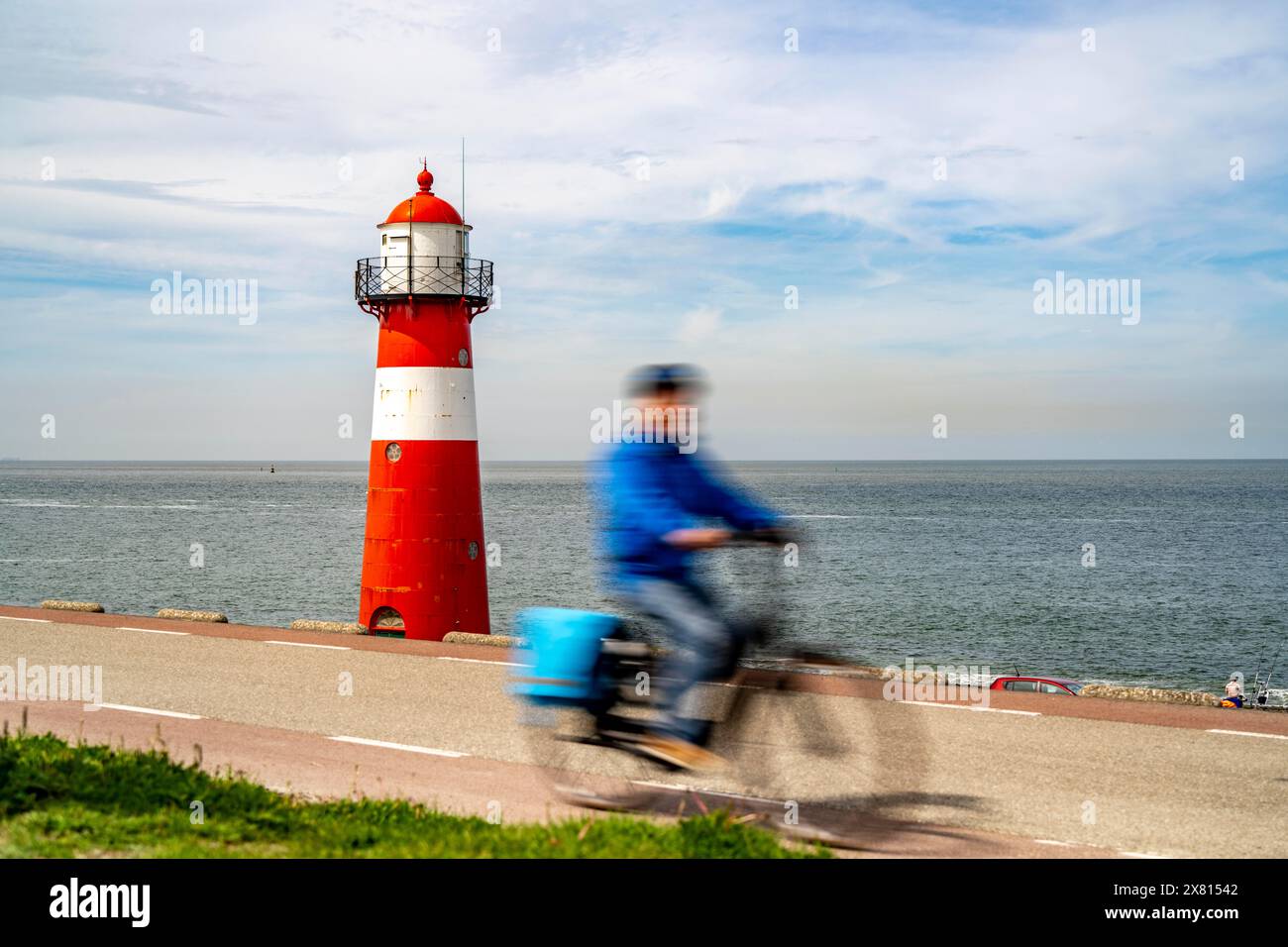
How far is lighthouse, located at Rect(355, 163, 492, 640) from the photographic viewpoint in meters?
20.0

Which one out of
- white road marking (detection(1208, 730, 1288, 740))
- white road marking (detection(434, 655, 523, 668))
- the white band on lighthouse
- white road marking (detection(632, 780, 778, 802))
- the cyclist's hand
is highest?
the white band on lighthouse

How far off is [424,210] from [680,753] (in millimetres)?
15817

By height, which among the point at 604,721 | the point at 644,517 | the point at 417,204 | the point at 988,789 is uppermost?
the point at 417,204

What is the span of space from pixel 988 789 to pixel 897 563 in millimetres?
52730

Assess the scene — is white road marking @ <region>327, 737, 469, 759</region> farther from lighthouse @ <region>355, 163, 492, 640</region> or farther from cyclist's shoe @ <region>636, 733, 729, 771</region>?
lighthouse @ <region>355, 163, 492, 640</region>

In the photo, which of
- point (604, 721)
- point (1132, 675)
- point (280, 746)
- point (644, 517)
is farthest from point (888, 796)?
point (1132, 675)

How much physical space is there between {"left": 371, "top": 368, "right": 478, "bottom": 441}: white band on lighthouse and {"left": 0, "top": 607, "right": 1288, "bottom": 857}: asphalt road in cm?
779

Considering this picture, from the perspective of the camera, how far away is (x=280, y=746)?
8516 mm

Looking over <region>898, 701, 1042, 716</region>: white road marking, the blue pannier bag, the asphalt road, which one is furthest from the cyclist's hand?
→ <region>898, 701, 1042, 716</region>: white road marking

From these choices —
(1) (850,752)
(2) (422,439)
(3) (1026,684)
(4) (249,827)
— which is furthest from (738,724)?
(3) (1026,684)

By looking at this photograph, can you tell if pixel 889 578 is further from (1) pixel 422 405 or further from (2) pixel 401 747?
(2) pixel 401 747

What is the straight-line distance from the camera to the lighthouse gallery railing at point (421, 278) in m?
20.1

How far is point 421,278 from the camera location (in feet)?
66.1
